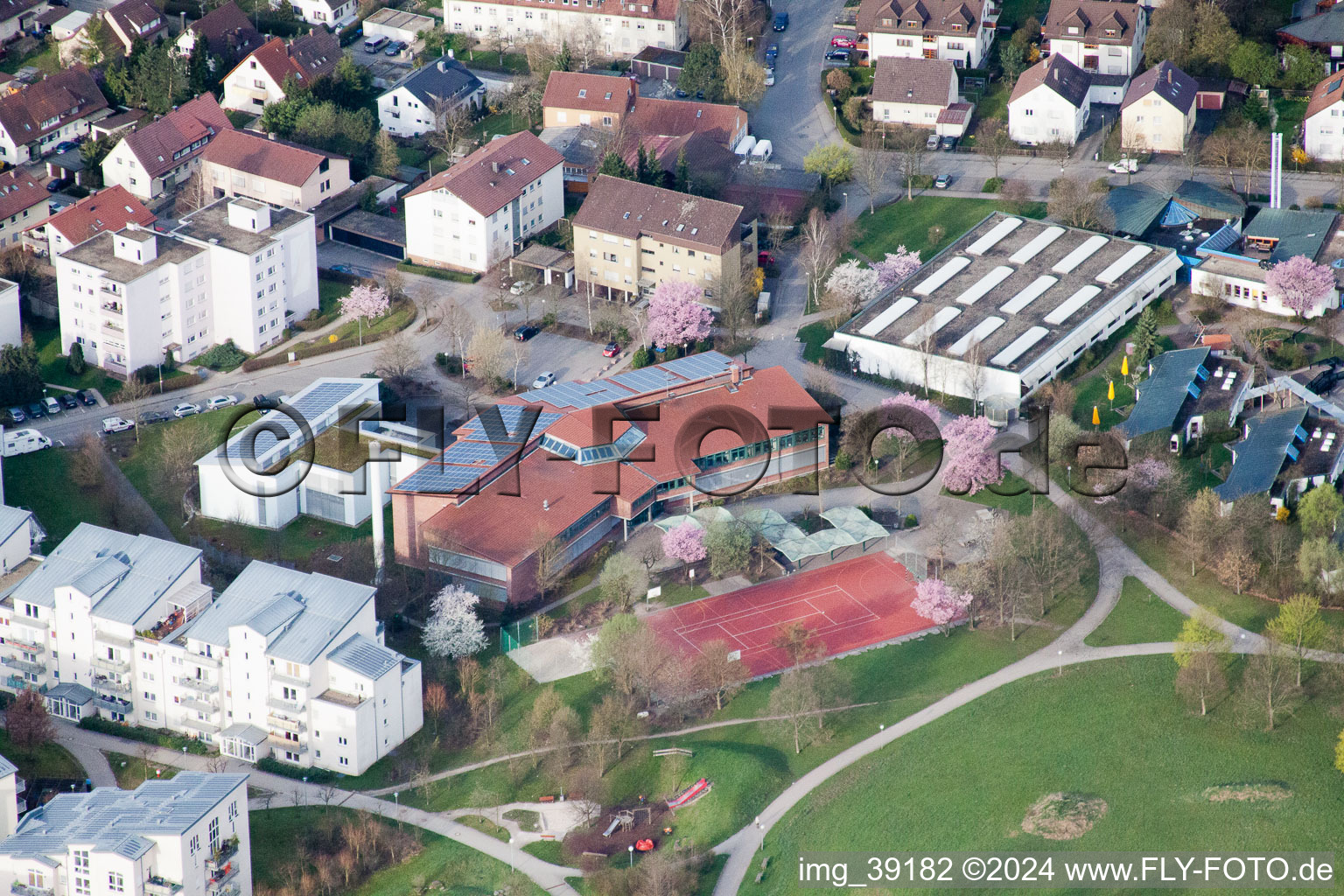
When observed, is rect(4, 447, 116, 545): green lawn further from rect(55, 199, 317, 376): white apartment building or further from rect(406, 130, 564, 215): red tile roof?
rect(406, 130, 564, 215): red tile roof

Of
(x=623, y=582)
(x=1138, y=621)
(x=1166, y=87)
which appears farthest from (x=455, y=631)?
(x=1166, y=87)

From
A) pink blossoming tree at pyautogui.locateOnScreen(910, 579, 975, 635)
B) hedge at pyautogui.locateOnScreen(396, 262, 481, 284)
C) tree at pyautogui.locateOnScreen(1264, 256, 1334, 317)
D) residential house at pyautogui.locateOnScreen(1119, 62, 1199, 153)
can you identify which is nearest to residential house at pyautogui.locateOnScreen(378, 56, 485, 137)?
hedge at pyautogui.locateOnScreen(396, 262, 481, 284)

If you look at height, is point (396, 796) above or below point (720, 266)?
below

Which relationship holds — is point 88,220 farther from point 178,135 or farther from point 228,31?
point 228,31

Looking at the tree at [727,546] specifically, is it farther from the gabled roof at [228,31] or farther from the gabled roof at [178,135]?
the gabled roof at [228,31]

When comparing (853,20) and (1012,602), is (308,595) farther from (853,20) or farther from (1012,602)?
(853,20)

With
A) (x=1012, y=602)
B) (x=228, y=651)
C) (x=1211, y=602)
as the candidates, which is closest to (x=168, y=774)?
(x=228, y=651)

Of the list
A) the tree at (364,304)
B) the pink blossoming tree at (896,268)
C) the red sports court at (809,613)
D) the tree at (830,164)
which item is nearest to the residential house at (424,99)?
the tree at (364,304)
